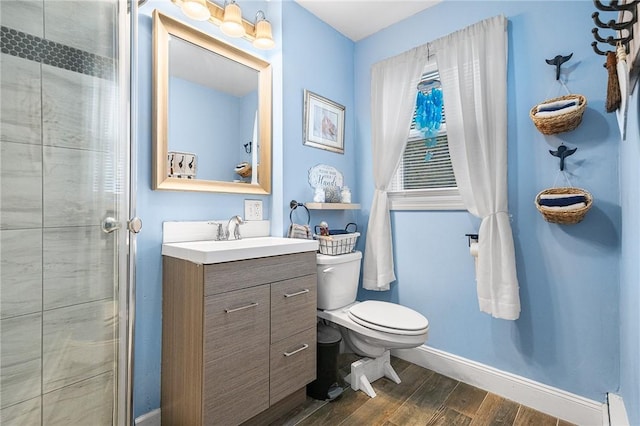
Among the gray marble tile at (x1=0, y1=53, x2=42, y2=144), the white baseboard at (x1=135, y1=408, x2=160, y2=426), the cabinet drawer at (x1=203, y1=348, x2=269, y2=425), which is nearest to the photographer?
the gray marble tile at (x1=0, y1=53, x2=42, y2=144)

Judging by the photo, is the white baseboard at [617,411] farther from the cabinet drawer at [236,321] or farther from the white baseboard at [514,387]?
the cabinet drawer at [236,321]

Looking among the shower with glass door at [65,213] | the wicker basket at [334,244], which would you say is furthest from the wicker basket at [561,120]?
the shower with glass door at [65,213]

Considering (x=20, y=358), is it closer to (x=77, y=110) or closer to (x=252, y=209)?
(x=77, y=110)

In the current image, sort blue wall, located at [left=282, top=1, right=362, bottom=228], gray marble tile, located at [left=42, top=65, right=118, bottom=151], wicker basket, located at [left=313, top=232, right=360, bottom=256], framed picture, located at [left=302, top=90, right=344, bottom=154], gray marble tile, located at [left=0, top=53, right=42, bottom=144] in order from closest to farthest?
gray marble tile, located at [left=0, top=53, right=42, bottom=144]
gray marble tile, located at [left=42, top=65, right=118, bottom=151]
wicker basket, located at [left=313, top=232, right=360, bottom=256]
blue wall, located at [left=282, top=1, right=362, bottom=228]
framed picture, located at [left=302, top=90, right=344, bottom=154]

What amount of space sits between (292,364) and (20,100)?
1.51m

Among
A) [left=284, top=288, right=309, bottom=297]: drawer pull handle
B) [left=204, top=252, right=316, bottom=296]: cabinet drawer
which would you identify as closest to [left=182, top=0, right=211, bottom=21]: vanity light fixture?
[left=204, top=252, right=316, bottom=296]: cabinet drawer

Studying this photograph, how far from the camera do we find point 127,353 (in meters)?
1.14

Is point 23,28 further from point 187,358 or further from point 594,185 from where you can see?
point 594,185

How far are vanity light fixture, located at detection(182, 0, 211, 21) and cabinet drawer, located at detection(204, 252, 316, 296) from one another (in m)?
1.28

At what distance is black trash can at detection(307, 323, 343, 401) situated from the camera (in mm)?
1725

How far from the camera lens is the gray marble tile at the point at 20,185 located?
2.93ft

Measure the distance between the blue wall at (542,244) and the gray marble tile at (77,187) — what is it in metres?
1.83

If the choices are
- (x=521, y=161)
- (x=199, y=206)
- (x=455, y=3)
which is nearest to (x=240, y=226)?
(x=199, y=206)

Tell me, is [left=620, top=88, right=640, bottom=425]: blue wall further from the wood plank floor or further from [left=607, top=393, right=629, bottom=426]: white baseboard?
the wood plank floor
